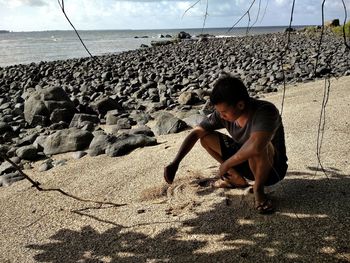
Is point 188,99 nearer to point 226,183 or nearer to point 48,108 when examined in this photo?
point 48,108

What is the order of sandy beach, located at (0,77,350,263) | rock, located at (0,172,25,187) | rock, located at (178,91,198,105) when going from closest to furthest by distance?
sandy beach, located at (0,77,350,263)
rock, located at (0,172,25,187)
rock, located at (178,91,198,105)

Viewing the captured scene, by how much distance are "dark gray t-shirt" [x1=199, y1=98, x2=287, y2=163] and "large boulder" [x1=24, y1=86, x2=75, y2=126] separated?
6.32 meters

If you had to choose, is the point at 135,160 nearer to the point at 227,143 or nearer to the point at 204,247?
the point at 227,143

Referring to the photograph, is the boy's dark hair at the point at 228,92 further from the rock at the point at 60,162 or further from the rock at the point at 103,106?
the rock at the point at 103,106

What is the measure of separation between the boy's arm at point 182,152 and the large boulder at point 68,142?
3.39 meters

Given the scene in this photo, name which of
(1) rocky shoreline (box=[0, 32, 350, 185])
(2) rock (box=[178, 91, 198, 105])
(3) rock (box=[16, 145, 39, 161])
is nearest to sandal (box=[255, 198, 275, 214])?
(1) rocky shoreline (box=[0, 32, 350, 185])

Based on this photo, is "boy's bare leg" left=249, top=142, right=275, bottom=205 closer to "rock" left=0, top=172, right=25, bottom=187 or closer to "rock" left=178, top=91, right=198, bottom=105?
"rock" left=0, top=172, right=25, bottom=187

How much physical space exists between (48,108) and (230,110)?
732 cm

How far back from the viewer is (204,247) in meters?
2.87

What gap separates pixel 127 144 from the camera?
5652mm

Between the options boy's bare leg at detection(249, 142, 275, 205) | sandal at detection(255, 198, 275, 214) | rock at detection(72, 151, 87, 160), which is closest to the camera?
boy's bare leg at detection(249, 142, 275, 205)

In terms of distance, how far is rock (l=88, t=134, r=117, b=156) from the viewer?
5758mm

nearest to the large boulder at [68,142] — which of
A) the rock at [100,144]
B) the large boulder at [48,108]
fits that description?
the rock at [100,144]

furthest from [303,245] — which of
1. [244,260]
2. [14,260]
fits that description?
[14,260]
